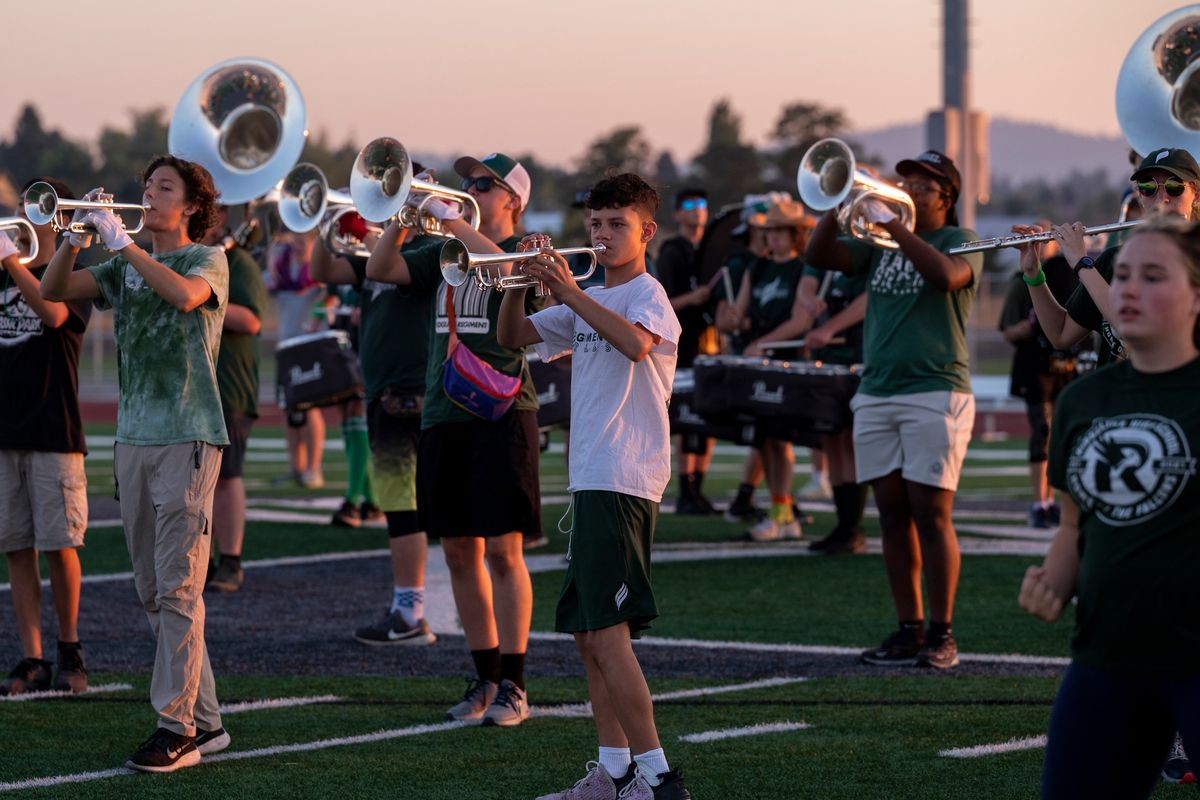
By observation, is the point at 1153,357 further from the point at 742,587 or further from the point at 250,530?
the point at 250,530

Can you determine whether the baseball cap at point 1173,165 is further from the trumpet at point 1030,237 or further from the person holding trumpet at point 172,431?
the person holding trumpet at point 172,431

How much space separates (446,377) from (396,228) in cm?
76

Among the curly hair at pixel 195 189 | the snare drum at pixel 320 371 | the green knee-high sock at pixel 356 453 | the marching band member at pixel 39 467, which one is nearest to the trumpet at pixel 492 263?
the curly hair at pixel 195 189

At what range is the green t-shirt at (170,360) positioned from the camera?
20.3 feet

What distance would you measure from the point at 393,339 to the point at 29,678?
2.27m

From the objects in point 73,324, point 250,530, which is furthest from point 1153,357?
point 250,530

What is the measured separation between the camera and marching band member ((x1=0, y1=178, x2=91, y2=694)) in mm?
7266

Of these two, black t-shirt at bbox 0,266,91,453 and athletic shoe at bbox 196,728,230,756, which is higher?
black t-shirt at bbox 0,266,91,453

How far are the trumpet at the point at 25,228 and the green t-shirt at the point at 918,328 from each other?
11.8ft

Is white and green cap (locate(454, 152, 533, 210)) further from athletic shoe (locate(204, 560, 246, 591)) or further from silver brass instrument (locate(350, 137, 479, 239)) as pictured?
athletic shoe (locate(204, 560, 246, 591))

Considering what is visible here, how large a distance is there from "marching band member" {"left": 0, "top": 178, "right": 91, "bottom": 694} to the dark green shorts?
2747mm

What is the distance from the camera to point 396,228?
7160mm

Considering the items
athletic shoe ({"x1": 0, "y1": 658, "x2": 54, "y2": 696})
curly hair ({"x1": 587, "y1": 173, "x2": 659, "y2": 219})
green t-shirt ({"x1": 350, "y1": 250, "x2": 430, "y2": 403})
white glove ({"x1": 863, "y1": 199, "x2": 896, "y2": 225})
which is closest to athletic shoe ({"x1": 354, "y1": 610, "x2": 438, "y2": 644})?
green t-shirt ({"x1": 350, "y1": 250, "x2": 430, "y2": 403})

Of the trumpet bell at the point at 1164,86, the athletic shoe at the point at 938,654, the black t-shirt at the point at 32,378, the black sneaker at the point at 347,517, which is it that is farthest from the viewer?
the black sneaker at the point at 347,517
